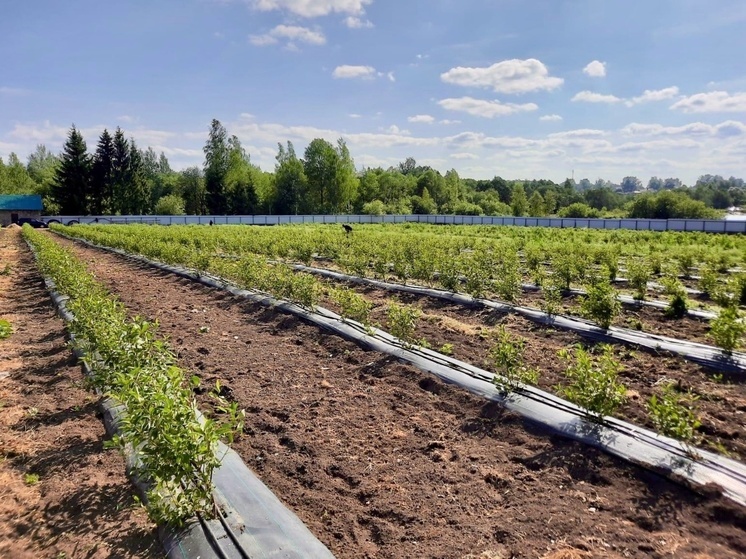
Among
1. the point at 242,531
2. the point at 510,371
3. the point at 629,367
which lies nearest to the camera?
the point at 242,531

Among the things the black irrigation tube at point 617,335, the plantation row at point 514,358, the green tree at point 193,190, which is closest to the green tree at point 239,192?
the green tree at point 193,190

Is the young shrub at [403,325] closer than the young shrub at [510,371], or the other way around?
the young shrub at [510,371]

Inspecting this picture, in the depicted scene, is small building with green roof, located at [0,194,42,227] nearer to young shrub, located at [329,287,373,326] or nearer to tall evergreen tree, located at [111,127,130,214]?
tall evergreen tree, located at [111,127,130,214]

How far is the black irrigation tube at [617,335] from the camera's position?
499 cm

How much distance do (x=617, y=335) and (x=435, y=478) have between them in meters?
4.06

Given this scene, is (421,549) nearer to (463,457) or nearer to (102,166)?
(463,457)

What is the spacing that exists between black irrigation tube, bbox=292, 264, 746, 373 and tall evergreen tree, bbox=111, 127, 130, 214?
54692mm

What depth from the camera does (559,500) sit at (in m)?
2.87

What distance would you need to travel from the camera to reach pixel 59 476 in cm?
334

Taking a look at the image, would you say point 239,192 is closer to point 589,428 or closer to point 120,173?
point 120,173

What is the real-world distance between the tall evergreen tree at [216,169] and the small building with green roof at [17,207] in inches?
729

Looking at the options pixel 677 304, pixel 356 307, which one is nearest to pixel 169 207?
pixel 356 307

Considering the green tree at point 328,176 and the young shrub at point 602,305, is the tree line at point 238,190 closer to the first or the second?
the green tree at point 328,176

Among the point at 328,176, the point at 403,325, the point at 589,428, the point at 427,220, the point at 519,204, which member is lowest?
the point at 589,428
